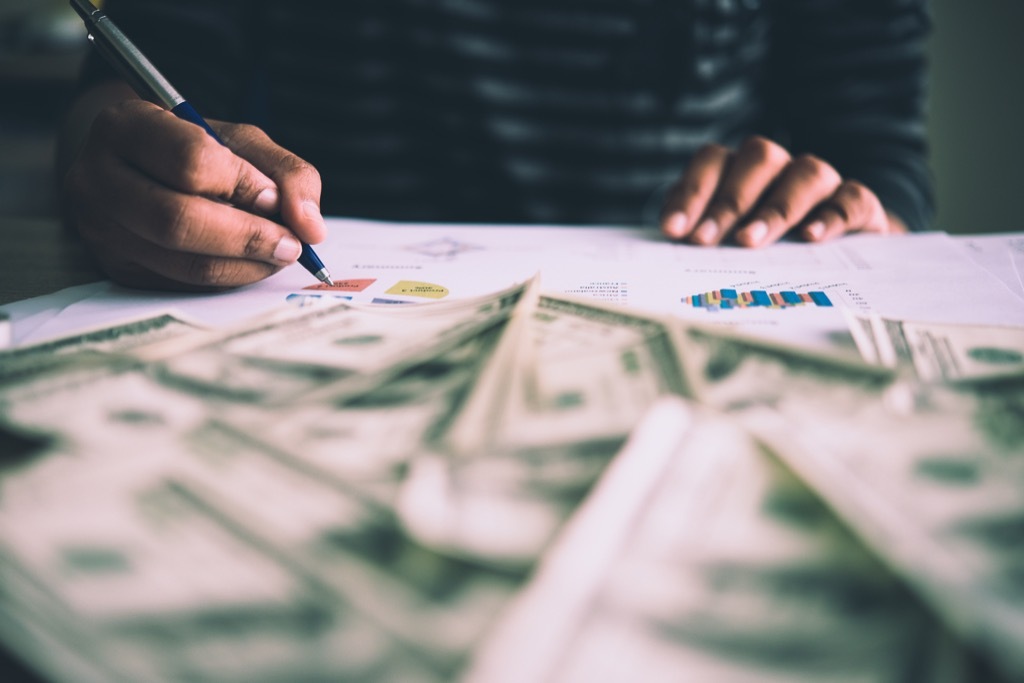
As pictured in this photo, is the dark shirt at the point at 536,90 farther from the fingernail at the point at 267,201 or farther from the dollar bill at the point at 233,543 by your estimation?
the dollar bill at the point at 233,543

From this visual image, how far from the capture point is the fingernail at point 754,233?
21.9 inches

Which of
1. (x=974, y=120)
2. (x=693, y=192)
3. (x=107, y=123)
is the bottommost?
(x=974, y=120)

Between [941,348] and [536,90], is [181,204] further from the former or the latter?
[536,90]

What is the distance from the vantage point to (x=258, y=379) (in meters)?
0.30

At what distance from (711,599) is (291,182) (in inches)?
14.6

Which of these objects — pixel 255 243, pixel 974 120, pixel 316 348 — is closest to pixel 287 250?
pixel 255 243

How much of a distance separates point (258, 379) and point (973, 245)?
552 mm

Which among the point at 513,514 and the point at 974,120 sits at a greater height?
the point at 513,514

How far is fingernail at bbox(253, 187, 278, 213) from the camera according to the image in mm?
423

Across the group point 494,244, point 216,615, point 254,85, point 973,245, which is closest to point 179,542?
point 216,615

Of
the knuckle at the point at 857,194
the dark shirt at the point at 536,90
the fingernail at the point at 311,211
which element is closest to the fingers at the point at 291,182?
the fingernail at the point at 311,211

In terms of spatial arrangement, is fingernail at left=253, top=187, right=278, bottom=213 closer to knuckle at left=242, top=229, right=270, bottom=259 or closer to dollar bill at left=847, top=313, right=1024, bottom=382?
knuckle at left=242, top=229, right=270, bottom=259

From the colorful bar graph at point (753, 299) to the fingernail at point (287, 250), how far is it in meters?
0.25

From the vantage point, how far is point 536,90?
2.73ft
